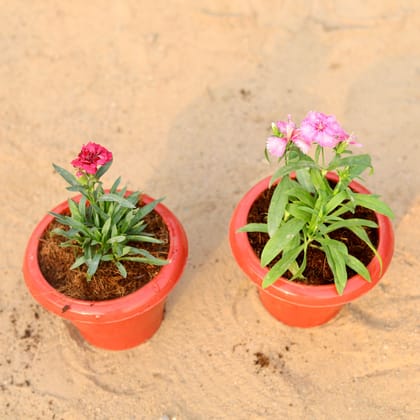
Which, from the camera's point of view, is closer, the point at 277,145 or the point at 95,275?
the point at 277,145

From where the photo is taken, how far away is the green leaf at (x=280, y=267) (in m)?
2.49

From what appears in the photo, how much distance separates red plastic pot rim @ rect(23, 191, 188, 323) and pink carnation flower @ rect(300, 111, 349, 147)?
88cm

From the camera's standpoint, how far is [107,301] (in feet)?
8.20

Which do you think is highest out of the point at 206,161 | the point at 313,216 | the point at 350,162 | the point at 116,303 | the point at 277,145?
the point at 277,145

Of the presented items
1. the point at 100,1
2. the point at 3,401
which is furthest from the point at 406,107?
the point at 3,401

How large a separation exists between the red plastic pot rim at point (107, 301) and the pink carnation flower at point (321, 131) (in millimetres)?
881

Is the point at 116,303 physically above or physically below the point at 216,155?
above

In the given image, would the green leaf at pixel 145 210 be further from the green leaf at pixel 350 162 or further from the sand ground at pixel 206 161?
the green leaf at pixel 350 162

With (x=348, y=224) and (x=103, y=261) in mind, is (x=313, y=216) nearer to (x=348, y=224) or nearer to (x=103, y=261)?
(x=348, y=224)

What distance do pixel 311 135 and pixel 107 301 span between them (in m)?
1.13

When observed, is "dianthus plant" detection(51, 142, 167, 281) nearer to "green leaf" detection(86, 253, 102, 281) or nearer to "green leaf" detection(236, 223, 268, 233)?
"green leaf" detection(86, 253, 102, 281)

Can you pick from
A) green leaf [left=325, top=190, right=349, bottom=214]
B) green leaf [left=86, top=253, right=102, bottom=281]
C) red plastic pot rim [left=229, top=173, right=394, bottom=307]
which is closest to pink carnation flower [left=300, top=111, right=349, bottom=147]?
green leaf [left=325, top=190, right=349, bottom=214]

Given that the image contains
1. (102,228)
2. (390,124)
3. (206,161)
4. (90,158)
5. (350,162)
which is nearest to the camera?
(90,158)

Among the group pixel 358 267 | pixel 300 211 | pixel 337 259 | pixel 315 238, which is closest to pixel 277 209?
pixel 300 211
